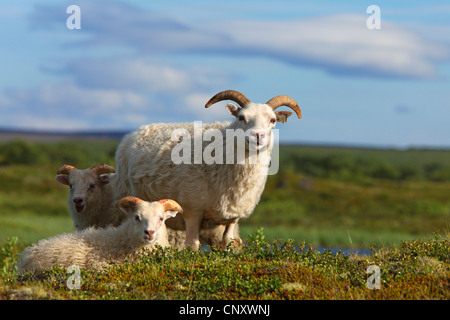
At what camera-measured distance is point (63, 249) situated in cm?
1087

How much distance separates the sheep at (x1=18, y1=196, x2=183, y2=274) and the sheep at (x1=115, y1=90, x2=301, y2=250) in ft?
2.44

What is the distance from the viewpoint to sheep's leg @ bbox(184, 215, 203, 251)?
11.8 m

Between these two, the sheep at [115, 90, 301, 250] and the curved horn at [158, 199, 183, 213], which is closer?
the curved horn at [158, 199, 183, 213]

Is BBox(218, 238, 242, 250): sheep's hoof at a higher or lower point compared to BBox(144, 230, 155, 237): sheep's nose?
lower

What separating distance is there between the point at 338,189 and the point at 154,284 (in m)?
57.2

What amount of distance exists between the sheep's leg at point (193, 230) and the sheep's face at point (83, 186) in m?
2.71

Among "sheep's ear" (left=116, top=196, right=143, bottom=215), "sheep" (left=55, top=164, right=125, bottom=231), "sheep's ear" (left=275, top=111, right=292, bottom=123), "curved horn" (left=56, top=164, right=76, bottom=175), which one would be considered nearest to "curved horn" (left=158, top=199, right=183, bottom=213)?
"sheep's ear" (left=116, top=196, right=143, bottom=215)

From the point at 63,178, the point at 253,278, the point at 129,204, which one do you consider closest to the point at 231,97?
the point at 129,204

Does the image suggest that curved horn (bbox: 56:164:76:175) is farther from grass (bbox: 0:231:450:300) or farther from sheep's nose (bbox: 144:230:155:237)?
sheep's nose (bbox: 144:230:155:237)

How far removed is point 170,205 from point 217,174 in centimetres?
123

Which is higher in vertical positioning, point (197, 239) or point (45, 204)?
point (197, 239)

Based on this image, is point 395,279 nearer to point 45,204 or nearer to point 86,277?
point 86,277
